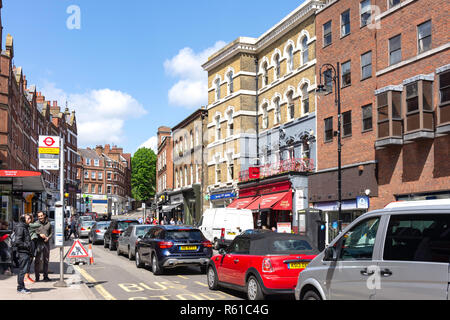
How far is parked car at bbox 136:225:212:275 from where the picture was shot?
16.1m

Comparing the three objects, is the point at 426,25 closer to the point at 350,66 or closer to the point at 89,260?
the point at 350,66

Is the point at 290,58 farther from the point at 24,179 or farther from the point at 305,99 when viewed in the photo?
the point at 24,179

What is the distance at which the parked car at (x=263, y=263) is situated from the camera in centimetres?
1042

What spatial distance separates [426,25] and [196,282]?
16094mm

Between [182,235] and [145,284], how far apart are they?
8.64 ft

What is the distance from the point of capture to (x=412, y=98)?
74.6 feet

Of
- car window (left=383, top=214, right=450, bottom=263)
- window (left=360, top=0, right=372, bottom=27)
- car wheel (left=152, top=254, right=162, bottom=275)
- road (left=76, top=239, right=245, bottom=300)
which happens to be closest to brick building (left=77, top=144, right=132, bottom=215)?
window (left=360, top=0, right=372, bottom=27)

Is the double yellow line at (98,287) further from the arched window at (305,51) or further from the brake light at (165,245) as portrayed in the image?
the arched window at (305,51)

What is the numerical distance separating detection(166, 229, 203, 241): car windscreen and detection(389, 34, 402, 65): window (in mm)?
14261

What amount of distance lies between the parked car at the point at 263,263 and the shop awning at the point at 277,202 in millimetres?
19518

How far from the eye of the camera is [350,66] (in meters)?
28.4

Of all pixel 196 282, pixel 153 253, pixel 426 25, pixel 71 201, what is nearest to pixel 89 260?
pixel 153 253

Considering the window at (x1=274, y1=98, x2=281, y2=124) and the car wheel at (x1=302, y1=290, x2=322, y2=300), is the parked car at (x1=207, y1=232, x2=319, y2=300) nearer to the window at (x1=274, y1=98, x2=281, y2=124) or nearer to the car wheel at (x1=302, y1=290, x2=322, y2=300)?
the car wheel at (x1=302, y1=290, x2=322, y2=300)

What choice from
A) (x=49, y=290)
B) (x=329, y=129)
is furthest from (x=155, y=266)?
(x=329, y=129)
